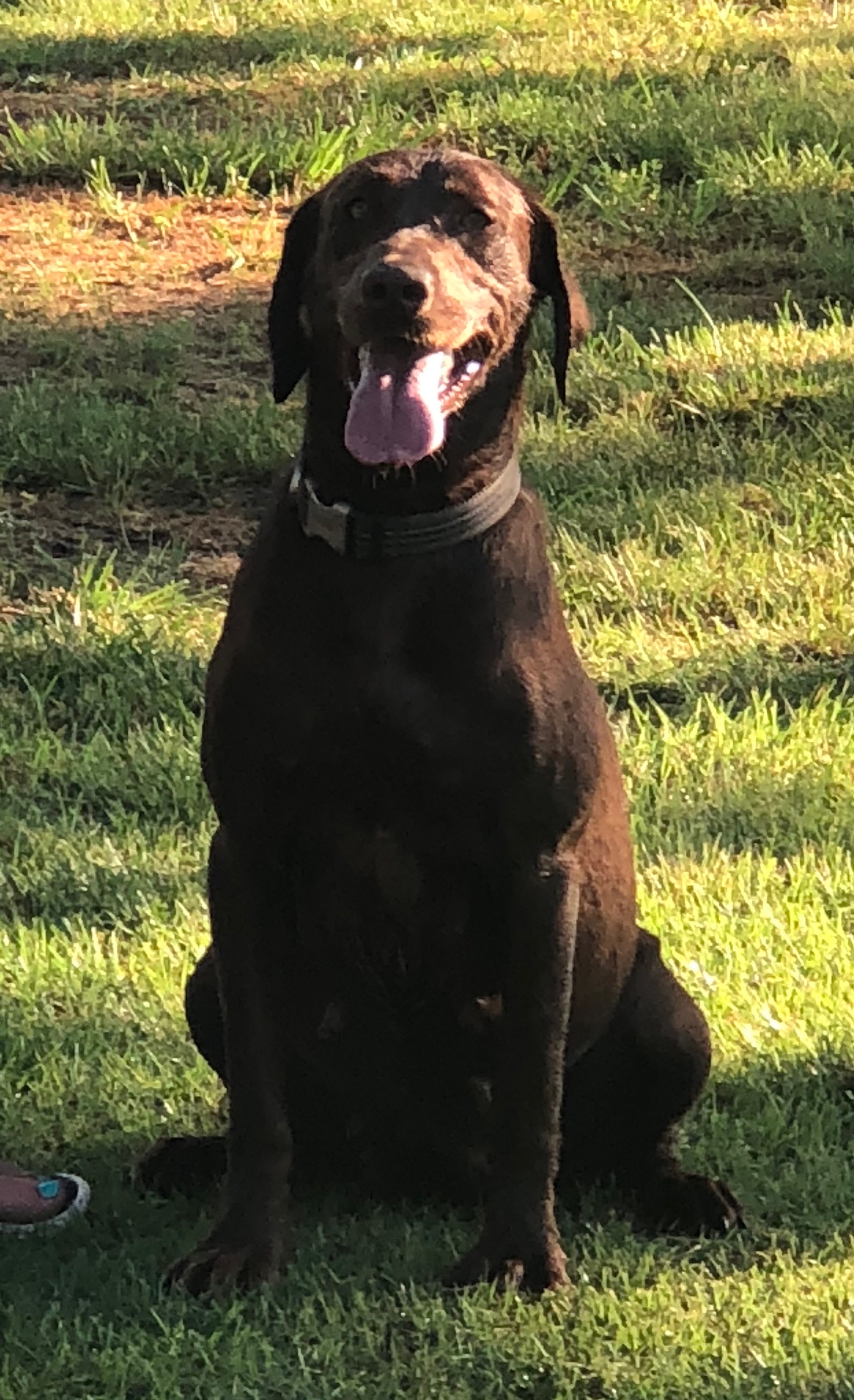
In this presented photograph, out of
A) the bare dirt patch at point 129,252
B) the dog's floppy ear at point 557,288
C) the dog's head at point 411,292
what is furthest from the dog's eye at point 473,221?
the bare dirt patch at point 129,252

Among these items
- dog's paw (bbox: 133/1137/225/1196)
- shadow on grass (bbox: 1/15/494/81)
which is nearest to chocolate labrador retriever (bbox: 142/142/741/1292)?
dog's paw (bbox: 133/1137/225/1196)

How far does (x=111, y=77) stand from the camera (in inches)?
398

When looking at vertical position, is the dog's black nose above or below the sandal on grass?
above

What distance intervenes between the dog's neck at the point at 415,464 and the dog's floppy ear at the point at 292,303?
18cm

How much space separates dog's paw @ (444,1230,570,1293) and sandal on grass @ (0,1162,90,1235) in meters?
0.62

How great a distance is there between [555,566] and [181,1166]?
3.45 meters

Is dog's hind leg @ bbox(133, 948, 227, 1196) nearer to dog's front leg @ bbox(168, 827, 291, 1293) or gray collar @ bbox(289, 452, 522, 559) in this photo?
dog's front leg @ bbox(168, 827, 291, 1293)

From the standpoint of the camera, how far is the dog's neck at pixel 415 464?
363 centimetres

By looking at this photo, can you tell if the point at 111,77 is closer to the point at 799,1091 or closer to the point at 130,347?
the point at 130,347

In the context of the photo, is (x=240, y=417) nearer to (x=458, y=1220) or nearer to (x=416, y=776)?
(x=458, y=1220)

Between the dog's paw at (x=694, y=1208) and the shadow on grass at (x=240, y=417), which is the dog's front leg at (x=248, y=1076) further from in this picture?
the shadow on grass at (x=240, y=417)

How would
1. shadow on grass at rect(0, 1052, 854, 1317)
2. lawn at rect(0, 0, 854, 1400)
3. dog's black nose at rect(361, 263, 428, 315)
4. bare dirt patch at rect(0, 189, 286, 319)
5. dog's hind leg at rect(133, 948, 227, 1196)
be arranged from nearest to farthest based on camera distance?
dog's black nose at rect(361, 263, 428, 315)
lawn at rect(0, 0, 854, 1400)
shadow on grass at rect(0, 1052, 854, 1317)
dog's hind leg at rect(133, 948, 227, 1196)
bare dirt patch at rect(0, 189, 286, 319)

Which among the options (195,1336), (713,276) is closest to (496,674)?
(195,1336)

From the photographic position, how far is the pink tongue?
11.4 ft
